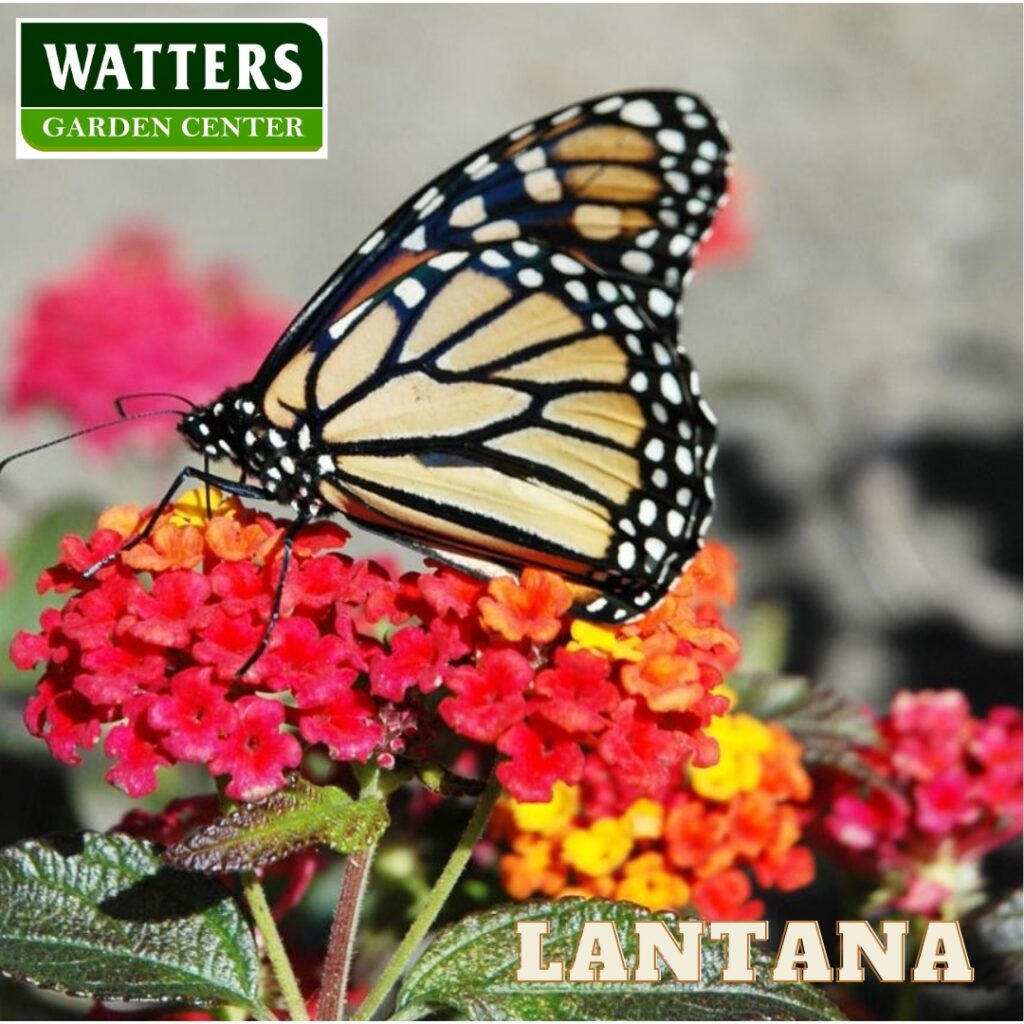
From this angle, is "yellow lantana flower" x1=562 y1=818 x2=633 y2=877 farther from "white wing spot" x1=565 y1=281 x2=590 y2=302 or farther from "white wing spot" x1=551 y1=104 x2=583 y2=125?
"white wing spot" x1=551 y1=104 x2=583 y2=125

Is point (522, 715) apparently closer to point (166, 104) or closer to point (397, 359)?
point (397, 359)

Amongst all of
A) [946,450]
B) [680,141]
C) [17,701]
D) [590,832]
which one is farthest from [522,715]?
[946,450]

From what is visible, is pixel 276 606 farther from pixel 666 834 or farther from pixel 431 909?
pixel 666 834

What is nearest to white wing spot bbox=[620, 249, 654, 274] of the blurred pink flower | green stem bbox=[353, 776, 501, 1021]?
green stem bbox=[353, 776, 501, 1021]

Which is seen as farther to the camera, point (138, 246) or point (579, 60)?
point (579, 60)

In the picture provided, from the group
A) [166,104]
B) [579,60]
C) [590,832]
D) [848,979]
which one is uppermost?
[579,60]

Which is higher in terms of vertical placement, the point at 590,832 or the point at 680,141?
the point at 680,141

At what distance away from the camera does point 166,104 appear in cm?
196

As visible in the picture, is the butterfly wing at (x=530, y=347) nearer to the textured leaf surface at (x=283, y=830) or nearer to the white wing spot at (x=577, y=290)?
the white wing spot at (x=577, y=290)

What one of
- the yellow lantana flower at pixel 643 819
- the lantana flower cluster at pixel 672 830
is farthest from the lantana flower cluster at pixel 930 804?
the yellow lantana flower at pixel 643 819

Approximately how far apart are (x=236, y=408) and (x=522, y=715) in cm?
63

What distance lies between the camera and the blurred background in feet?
9.28

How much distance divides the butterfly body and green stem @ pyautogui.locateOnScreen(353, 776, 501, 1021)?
415 mm

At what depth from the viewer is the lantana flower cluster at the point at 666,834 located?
159 centimetres
